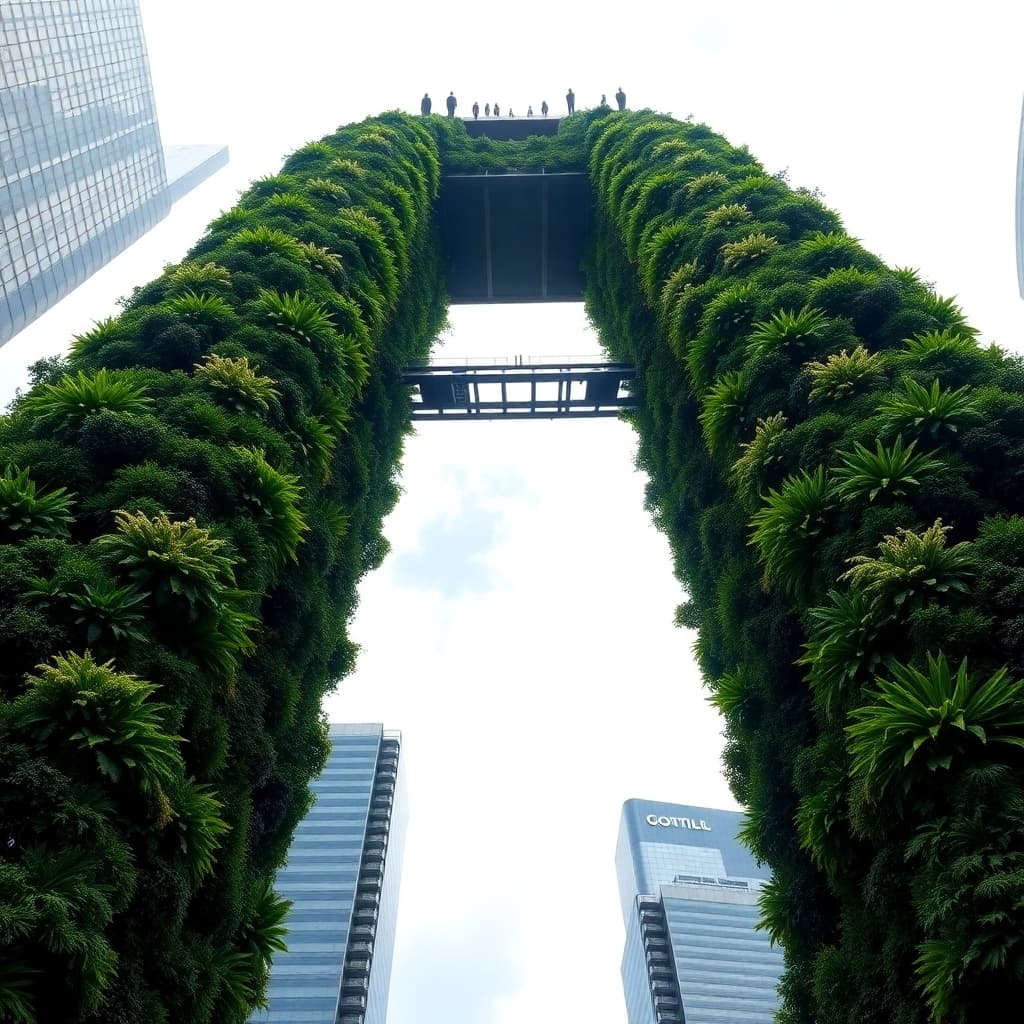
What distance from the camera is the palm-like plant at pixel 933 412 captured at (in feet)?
33.4

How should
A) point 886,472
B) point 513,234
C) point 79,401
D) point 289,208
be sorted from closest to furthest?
point 886,472 < point 79,401 < point 289,208 < point 513,234

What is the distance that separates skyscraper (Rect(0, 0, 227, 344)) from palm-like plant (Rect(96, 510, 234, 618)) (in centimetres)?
5252

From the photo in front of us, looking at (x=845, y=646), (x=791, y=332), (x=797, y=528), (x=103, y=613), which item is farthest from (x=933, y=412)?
(x=103, y=613)

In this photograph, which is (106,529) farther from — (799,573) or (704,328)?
(704,328)

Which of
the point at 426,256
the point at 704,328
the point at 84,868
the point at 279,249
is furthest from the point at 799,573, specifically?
the point at 426,256

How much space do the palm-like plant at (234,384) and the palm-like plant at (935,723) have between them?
789cm

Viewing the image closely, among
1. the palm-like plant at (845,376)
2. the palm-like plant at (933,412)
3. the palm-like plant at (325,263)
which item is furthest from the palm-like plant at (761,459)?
the palm-like plant at (325,263)

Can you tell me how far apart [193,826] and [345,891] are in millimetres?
86937

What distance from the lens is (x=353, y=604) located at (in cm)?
1670

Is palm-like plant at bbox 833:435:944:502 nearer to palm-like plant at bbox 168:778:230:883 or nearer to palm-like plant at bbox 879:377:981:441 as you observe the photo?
palm-like plant at bbox 879:377:981:441

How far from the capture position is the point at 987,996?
20.8 feet

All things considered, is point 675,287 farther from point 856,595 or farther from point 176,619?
point 176,619

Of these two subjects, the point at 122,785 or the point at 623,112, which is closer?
the point at 122,785

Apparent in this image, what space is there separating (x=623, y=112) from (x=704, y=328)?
18938 mm
